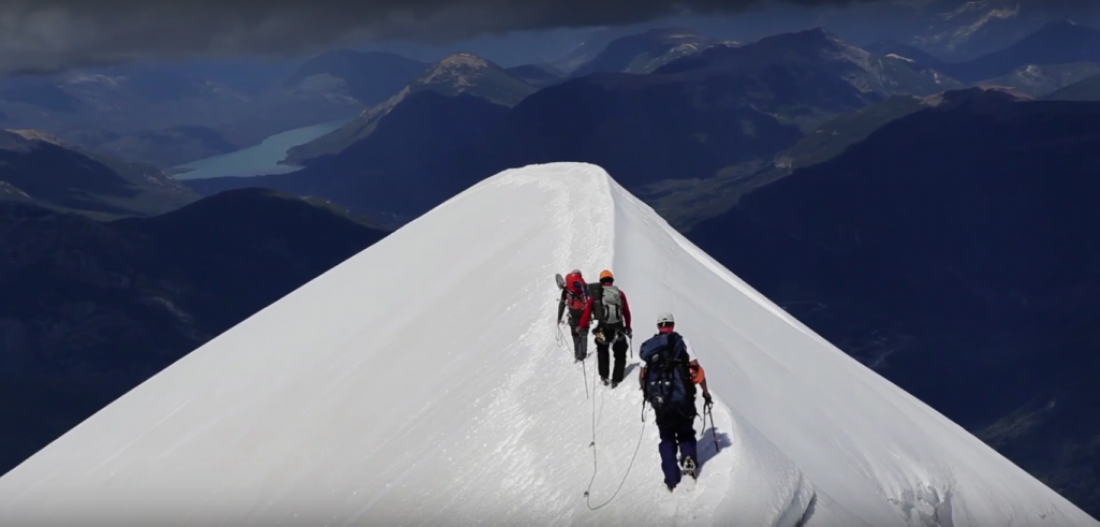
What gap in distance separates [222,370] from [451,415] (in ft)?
61.0

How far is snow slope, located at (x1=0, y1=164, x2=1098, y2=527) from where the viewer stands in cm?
2147

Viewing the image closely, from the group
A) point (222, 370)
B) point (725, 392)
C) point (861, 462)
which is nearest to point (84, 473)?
point (222, 370)

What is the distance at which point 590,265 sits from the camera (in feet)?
111

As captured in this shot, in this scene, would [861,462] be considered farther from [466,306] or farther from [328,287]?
[328,287]

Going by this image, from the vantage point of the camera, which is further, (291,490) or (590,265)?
(590,265)

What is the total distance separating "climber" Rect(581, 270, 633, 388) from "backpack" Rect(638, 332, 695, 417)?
3.39m

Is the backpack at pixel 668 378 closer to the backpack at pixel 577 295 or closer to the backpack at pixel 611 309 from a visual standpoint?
the backpack at pixel 611 309

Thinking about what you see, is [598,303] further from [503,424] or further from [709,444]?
[503,424]

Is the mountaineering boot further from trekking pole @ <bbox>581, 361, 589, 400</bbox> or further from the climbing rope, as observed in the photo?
trekking pole @ <bbox>581, 361, 589, 400</bbox>

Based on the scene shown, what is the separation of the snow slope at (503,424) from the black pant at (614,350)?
500mm

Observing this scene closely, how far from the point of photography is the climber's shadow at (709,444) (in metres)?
20.1

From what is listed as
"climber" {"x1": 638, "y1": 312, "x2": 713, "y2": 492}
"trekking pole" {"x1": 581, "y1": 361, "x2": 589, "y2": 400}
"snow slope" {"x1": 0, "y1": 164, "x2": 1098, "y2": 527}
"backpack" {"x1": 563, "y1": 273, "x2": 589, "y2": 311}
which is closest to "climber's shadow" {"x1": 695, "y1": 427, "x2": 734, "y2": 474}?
"snow slope" {"x1": 0, "y1": 164, "x2": 1098, "y2": 527}

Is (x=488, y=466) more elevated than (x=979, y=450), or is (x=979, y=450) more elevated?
(x=488, y=466)

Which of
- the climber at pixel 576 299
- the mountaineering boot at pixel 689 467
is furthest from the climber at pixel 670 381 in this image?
the climber at pixel 576 299
